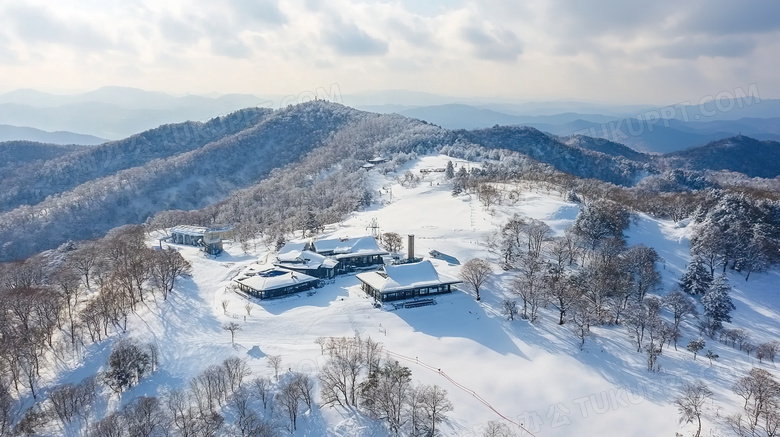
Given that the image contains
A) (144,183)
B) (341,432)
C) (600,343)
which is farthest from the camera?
(144,183)

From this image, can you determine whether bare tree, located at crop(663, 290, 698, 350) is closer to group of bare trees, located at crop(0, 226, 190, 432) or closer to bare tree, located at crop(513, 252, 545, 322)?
bare tree, located at crop(513, 252, 545, 322)

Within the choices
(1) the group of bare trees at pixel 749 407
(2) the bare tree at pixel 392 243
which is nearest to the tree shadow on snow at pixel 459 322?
(1) the group of bare trees at pixel 749 407

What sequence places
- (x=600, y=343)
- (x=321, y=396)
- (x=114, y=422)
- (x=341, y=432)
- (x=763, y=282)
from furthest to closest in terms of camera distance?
(x=763, y=282), (x=600, y=343), (x=321, y=396), (x=341, y=432), (x=114, y=422)

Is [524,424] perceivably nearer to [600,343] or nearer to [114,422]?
[600,343]

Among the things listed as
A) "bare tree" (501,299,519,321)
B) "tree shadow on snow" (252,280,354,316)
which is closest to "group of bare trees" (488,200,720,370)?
"bare tree" (501,299,519,321)

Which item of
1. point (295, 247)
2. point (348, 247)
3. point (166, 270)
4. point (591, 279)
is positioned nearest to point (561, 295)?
point (591, 279)

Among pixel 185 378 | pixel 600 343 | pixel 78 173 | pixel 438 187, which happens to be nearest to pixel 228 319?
pixel 185 378
